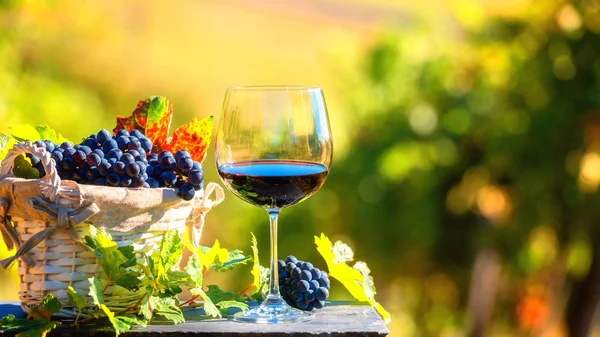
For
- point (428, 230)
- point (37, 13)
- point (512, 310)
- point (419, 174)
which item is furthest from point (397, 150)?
point (37, 13)

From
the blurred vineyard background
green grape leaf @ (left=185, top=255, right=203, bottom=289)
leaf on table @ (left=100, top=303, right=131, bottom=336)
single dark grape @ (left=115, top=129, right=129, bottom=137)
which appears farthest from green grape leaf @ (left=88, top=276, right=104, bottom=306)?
the blurred vineyard background

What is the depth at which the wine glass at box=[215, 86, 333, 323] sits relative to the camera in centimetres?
139

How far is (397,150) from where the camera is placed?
4422mm

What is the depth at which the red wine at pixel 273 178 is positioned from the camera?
1.38 metres

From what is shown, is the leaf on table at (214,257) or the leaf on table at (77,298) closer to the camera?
the leaf on table at (77,298)

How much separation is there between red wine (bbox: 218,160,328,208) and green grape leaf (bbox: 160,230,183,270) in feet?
0.41

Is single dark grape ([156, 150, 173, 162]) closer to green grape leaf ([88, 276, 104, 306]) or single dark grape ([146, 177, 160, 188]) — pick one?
single dark grape ([146, 177, 160, 188])

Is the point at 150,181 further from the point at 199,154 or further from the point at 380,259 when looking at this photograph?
the point at 380,259

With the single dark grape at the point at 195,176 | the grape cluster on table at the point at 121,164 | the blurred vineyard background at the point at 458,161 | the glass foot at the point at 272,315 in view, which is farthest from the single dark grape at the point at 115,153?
the blurred vineyard background at the point at 458,161

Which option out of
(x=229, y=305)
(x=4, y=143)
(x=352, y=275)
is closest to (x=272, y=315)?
(x=229, y=305)

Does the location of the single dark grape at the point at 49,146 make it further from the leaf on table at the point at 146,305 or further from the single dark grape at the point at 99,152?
the leaf on table at the point at 146,305

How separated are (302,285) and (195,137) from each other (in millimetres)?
315

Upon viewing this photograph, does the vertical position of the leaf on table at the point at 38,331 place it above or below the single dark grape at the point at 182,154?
below

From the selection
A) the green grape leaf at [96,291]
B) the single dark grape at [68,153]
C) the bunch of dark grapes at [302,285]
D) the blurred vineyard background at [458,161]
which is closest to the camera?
the green grape leaf at [96,291]
